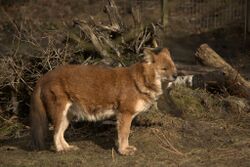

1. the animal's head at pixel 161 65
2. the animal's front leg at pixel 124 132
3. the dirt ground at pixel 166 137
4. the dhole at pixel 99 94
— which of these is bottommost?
the dirt ground at pixel 166 137

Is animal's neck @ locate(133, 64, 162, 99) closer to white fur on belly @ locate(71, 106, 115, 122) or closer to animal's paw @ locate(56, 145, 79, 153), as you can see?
white fur on belly @ locate(71, 106, 115, 122)

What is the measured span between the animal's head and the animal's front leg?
0.77 m

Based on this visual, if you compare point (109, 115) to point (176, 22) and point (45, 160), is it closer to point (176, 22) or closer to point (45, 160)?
point (45, 160)

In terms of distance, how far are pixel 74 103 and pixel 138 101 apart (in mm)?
984

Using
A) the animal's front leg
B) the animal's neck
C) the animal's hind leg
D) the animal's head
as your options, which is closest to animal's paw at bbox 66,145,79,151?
the animal's hind leg

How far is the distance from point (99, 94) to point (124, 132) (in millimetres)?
702

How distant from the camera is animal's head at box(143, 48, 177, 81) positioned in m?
8.87

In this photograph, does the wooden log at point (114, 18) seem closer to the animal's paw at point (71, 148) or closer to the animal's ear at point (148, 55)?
the animal's ear at point (148, 55)

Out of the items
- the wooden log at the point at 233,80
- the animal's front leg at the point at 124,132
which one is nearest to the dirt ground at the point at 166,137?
the animal's front leg at the point at 124,132

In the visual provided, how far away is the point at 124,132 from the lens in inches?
352

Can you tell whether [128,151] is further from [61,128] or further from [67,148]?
[61,128]

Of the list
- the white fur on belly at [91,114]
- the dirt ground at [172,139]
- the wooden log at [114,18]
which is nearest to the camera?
the dirt ground at [172,139]

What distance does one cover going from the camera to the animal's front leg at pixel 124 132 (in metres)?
8.91

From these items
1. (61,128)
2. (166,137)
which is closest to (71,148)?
(61,128)
